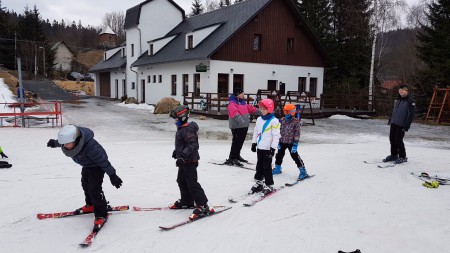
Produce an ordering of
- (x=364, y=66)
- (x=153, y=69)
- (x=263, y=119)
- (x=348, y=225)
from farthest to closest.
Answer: (x=364, y=66) → (x=153, y=69) → (x=263, y=119) → (x=348, y=225)

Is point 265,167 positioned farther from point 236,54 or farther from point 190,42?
point 190,42

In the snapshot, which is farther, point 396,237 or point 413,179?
point 413,179

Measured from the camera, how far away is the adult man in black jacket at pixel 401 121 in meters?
8.28

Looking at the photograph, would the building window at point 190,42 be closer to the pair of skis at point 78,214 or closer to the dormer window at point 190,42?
the dormer window at point 190,42

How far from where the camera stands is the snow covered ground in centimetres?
404

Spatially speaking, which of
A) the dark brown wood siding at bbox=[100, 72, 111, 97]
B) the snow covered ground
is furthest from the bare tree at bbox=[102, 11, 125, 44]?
the snow covered ground

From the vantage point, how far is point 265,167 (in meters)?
5.81

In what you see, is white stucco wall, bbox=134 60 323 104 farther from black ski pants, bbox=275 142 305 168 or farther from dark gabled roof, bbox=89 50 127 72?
black ski pants, bbox=275 142 305 168

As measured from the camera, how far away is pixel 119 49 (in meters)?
41.5

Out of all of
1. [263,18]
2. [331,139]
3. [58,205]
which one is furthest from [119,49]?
[58,205]

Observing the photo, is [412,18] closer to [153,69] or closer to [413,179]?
[153,69]

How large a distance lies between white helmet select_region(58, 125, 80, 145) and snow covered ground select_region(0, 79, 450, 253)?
1.16m

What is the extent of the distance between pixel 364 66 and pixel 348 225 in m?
30.8

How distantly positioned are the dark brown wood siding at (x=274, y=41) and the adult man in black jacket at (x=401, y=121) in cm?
1556
